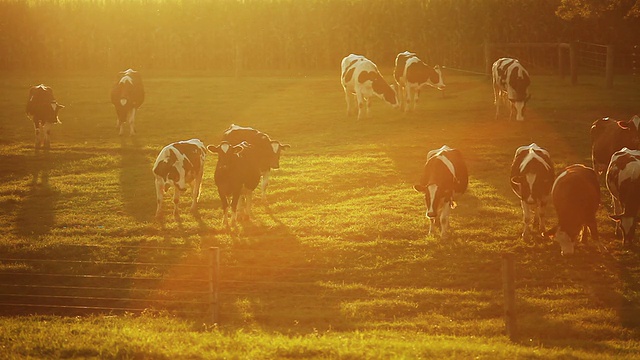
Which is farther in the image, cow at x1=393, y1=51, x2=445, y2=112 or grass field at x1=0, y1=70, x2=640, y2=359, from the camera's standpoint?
cow at x1=393, y1=51, x2=445, y2=112

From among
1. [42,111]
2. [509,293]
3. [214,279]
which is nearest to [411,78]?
[42,111]

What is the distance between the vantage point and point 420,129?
34.2m

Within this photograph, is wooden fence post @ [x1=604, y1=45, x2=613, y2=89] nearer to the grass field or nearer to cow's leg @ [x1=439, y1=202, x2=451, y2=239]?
the grass field

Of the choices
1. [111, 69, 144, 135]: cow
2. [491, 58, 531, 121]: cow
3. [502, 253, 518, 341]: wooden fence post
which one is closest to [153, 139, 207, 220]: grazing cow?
[502, 253, 518, 341]: wooden fence post

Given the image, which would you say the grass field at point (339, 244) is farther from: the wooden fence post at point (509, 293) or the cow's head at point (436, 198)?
the cow's head at point (436, 198)

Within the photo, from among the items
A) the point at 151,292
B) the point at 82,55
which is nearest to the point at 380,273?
the point at 151,292

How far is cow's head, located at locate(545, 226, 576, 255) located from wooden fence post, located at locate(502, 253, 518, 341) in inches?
190

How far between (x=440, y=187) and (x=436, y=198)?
0.30 m

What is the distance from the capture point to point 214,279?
1417 cm

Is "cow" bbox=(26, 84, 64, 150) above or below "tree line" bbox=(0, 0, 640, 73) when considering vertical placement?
below

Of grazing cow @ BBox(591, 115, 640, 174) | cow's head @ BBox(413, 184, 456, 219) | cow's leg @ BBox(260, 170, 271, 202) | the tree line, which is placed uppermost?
the tree line

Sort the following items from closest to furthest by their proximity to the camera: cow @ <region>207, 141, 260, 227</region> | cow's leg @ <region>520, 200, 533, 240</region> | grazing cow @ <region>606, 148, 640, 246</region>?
grazing cow @ <region>606, 148, 640, 246</region>, cow's leg @ <region>520, 200, 533, 240</region>, cow @ <region>207, 141, 260, 227</region>

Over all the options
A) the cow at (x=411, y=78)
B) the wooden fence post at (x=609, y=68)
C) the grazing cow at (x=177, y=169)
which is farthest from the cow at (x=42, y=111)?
the wooden fence post at (x=609, y=68)

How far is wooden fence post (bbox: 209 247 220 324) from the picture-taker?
13958 millimetres
